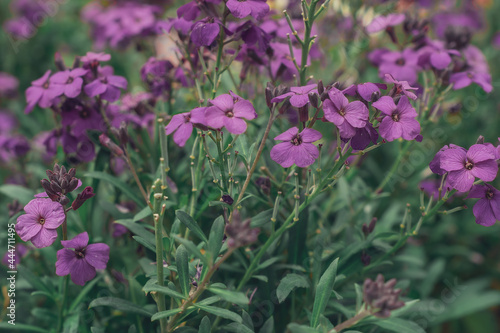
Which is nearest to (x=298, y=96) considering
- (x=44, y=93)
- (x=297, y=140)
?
(x=297, y=140)

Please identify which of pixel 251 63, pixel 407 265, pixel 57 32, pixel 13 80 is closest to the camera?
pixel 251 63

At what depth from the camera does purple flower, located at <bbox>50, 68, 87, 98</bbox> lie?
1.57 m

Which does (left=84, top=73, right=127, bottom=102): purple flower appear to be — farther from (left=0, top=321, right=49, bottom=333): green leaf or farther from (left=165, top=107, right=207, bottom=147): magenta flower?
(left=0, top=321, right=49, bottom=333): green leaf

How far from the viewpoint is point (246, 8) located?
1.42 metres

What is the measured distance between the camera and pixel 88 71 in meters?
1.66

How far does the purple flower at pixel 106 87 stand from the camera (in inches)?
62.8

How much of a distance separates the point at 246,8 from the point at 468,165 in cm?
84

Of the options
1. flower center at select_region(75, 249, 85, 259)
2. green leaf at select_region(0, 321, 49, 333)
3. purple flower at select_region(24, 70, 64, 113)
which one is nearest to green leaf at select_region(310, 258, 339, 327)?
flower center at select_region(75, 249, 85, 259)

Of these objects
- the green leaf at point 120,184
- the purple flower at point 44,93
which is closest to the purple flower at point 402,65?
the green leaf at point 120,184

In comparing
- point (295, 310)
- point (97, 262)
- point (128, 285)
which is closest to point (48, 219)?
point (97, 262)

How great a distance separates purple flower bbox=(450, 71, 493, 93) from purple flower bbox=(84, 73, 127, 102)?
1304mm

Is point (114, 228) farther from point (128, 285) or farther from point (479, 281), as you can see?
point (479, 281)

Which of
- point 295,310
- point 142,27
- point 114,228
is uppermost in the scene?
point 142,27

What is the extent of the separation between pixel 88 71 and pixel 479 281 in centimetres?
242
